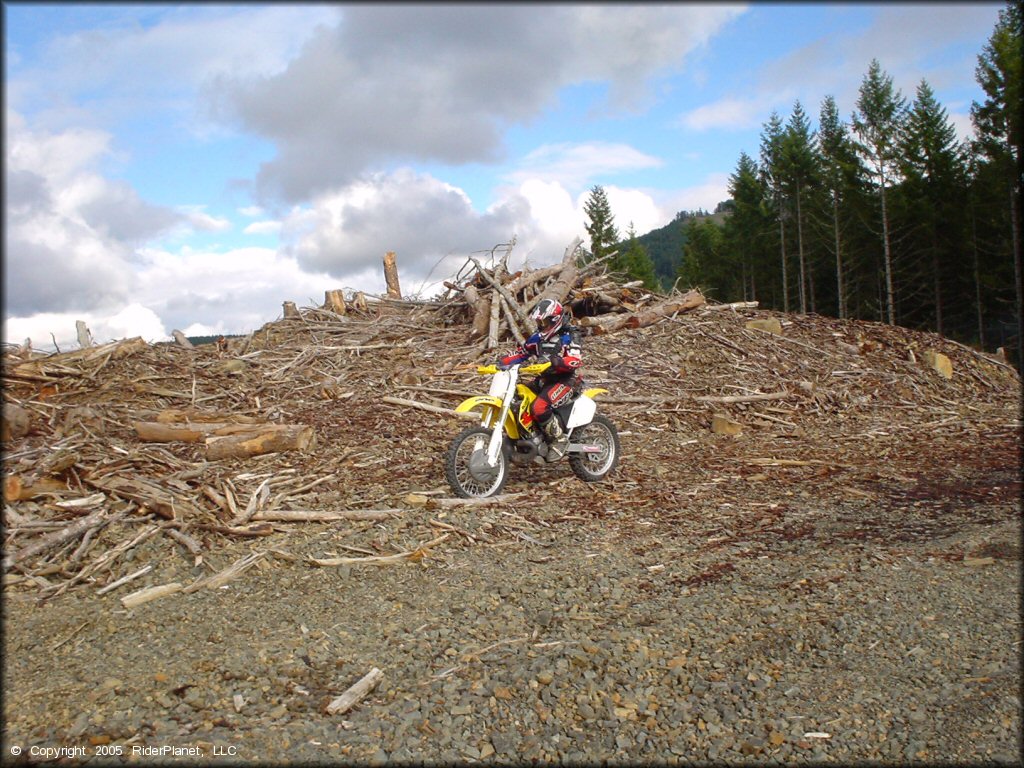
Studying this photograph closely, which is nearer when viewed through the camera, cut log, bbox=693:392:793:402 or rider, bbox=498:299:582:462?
rider, bbox=498:299:582:462

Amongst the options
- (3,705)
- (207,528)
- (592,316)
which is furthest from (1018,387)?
(3,705)

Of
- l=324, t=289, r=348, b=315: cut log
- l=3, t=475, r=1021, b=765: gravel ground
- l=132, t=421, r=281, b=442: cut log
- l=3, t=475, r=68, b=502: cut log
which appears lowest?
l=3, t=475, r=1021, b=765: gravel ground

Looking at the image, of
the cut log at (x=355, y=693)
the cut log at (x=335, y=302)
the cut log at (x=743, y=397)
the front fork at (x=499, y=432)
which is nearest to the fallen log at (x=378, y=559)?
the front fork at (x=499, y=432)

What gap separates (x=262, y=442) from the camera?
7758mm

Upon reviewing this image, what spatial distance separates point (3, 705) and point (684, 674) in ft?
10.7

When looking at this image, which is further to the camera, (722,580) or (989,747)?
(722,580)

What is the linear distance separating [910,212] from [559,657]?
42.8 m

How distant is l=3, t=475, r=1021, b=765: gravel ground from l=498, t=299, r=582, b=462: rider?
205cm

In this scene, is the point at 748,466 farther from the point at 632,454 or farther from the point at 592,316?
the point at 592,316

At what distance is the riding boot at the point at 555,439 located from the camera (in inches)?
301

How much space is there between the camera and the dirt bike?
7.05 m

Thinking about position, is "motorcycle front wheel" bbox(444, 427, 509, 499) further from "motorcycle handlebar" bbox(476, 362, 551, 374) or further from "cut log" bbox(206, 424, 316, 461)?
"cut log" bbox(206, 424, 316, 461)

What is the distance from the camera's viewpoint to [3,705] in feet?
11.4

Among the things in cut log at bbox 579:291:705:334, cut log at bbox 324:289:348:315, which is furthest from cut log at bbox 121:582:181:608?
cut log at bbox 324:289:348:315
